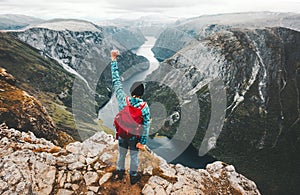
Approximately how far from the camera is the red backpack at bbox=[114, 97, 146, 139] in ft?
40.9

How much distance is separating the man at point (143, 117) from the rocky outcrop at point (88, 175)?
0.70m

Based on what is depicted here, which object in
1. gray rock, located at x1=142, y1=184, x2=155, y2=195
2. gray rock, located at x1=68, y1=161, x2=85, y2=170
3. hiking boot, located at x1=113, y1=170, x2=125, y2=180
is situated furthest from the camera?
gray rock, located at x1=68, y1=161, x2=85, y2=170

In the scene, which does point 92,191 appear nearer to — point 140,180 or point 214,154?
point 140,180

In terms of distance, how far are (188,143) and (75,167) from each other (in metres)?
163

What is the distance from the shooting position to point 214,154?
6531 inches

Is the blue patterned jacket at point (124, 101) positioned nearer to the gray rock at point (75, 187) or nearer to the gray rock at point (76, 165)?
the gray rock at point (75, 187)

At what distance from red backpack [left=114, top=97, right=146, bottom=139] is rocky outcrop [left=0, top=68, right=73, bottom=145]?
3184 centimetres

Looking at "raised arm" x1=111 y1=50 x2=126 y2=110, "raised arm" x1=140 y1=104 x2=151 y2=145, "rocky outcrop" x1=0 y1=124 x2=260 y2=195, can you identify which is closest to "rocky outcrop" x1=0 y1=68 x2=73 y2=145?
"rocky outcrop" x1=0 y1=124 x2=260 y2=195

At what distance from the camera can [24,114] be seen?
5209cm

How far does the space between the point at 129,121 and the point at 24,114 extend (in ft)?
152

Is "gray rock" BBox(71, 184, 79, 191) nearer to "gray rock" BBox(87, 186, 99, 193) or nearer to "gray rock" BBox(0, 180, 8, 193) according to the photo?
"gray rock" BBox(87, 186, 99, 193)

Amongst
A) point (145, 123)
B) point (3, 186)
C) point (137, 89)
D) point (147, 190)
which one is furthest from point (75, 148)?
point (137, 89)

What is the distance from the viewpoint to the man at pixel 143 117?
12539mm

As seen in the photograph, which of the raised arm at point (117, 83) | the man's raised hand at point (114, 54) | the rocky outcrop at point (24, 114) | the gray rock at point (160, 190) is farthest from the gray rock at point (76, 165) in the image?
the rocky outcrop at point (24, 114)
